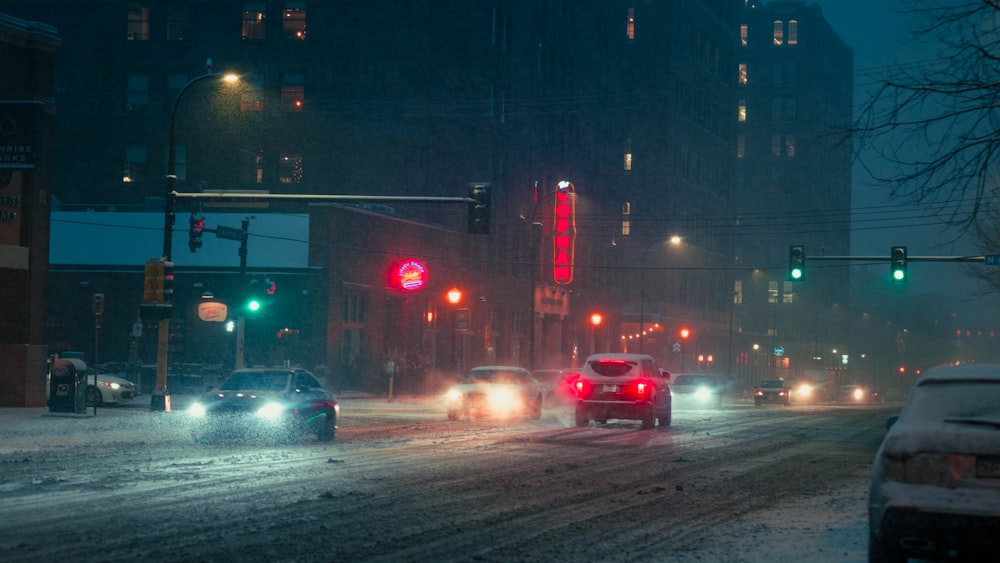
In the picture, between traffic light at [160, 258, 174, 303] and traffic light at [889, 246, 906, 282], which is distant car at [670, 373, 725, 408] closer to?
traffic light at [889, 246, 906, 282]

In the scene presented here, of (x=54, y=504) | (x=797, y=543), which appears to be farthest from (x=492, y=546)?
(x=54, y=504)

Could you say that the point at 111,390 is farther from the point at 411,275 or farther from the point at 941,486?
the point at 941,486

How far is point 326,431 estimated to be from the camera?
2417 centimetres

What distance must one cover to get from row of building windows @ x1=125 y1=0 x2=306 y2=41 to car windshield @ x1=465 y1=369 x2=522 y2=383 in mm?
39397

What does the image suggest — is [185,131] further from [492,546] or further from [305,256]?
[492,546]

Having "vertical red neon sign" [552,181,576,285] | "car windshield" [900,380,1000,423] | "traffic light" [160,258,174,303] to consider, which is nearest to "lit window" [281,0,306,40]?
"vertical red neon sign" [552,181,576,285]

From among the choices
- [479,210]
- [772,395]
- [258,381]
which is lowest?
[772,395]

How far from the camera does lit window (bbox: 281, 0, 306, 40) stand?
67125 mm

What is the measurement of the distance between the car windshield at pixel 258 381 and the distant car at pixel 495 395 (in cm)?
872

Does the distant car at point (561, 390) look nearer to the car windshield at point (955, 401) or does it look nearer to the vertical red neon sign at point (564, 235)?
the vertical red neon sign at point (564, 235)

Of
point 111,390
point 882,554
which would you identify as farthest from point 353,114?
point 882,554

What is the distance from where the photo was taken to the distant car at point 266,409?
2273cm

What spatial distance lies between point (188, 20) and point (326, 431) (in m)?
48.3

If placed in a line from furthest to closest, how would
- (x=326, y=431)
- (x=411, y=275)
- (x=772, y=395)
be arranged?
(x=772, y=395)
(x=411, y=275)
(x=326, y=431)
